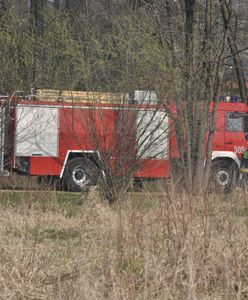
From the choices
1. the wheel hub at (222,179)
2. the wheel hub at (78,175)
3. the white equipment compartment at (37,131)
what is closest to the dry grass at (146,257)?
the wheel hub at (222,179)

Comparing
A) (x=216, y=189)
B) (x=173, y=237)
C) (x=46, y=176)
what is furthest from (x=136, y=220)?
(x=46, y=176)

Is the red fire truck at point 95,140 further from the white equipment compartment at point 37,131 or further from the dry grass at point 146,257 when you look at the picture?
the dry grass at point 146,257

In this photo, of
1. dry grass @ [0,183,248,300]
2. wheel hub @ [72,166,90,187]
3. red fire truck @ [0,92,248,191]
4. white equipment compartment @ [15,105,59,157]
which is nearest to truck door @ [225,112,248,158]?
red fire truck @ [0,92,248,191]

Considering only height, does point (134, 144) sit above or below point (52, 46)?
below

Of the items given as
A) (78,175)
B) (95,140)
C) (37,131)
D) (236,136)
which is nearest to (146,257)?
(95,140)

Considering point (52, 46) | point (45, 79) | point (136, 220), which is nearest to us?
point (136, 220)

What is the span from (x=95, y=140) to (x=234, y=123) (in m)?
7.87

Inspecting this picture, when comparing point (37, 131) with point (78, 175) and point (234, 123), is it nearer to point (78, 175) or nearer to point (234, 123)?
point (78, 175)

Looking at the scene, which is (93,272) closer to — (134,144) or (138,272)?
(138,272)

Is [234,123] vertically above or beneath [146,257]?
above

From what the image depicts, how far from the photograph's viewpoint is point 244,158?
688 inches

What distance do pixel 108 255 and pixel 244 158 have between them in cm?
1218

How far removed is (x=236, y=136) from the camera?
57.6 ft

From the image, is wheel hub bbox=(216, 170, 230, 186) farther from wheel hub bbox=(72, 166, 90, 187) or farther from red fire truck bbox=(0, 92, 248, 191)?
wheel hub bbox=(72, 166, 90, 187)
